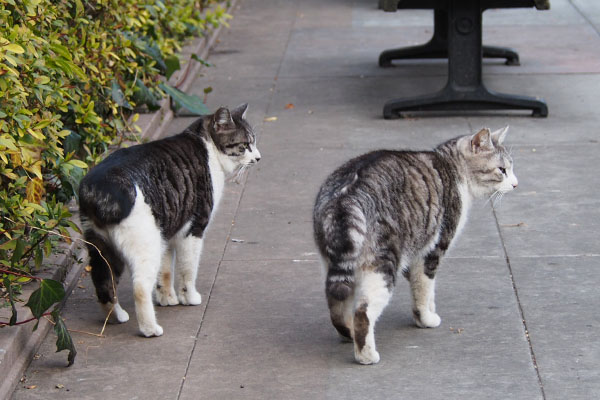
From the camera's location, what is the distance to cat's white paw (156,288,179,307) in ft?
19.3

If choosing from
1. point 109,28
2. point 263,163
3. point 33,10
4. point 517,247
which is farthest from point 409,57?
point 33,10

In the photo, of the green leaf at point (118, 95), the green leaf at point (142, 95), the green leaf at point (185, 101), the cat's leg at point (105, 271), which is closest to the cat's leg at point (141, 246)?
the cat's leg at point (105, 271)

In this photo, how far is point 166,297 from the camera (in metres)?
5.88

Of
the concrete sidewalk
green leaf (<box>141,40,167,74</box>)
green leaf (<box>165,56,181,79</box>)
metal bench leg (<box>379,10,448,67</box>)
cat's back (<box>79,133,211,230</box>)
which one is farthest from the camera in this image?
metal bench leg (<box>379,10,448,67</box>)

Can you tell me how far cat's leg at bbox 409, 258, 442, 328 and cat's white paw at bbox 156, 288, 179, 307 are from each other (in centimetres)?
149

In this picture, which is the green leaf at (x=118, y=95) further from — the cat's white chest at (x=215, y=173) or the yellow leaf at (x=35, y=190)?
the cat's white chest at (x=215, y=173)

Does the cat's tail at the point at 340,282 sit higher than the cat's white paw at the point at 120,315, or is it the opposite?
the cat's tail at the point at 340,282

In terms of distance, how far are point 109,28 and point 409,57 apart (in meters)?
4.60

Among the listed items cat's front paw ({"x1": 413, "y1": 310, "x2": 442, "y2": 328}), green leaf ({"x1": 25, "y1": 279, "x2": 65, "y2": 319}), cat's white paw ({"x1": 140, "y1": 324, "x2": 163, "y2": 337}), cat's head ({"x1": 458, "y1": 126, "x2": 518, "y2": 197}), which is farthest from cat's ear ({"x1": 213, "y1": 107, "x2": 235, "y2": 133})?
cat's front paw ({"x1": 413, "y1": 310, "x2": 442, "y2": 328})

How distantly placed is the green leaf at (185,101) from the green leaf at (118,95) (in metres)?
1.24

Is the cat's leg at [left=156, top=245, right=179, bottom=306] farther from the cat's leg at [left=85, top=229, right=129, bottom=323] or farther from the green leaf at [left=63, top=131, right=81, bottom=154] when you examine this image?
the green leaf at [left=63, top=131, right=81, bottom=154]

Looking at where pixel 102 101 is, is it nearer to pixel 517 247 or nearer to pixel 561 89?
pixel 517 247

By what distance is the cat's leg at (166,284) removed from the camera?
5.84 metres

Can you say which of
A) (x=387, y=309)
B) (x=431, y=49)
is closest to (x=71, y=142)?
(x=387, y=309)
